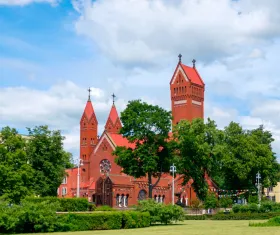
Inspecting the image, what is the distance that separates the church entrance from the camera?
87312mm

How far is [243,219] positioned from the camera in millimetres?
57094

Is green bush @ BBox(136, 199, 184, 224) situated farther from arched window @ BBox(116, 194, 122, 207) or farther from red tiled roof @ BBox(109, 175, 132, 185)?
arched window @ BBox(116, 194, 122, 207)

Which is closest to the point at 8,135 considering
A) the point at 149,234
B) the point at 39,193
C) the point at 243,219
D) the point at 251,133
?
the point at 39,193

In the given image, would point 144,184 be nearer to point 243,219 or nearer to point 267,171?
point 267,171

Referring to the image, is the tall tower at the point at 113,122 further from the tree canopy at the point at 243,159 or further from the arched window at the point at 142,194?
the tree canopy at the point at 243,159

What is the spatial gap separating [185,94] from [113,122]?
17.0 metres

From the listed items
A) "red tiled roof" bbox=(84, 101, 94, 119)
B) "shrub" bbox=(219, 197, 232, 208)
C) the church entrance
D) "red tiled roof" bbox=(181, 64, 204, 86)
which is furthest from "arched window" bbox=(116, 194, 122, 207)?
"red tiled roof" bbox=(181, 64, 204, 86)

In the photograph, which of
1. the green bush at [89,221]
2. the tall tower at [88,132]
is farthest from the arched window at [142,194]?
the green bush at [89,221]

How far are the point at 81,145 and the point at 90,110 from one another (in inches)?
299

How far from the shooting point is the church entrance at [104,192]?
8731cm

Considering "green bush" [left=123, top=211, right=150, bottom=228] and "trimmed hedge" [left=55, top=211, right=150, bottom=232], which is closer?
"trimmed hedge" [left=55, top=211, right=150, bottom=232]

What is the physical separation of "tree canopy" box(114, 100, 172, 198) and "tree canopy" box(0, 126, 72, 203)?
30.0ft

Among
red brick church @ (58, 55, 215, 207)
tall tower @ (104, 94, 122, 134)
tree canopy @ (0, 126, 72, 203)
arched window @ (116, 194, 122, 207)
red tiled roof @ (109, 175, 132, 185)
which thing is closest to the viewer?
tree canopy @ (0, 126, 72, 203)

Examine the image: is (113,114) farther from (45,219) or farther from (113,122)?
(45,219)
